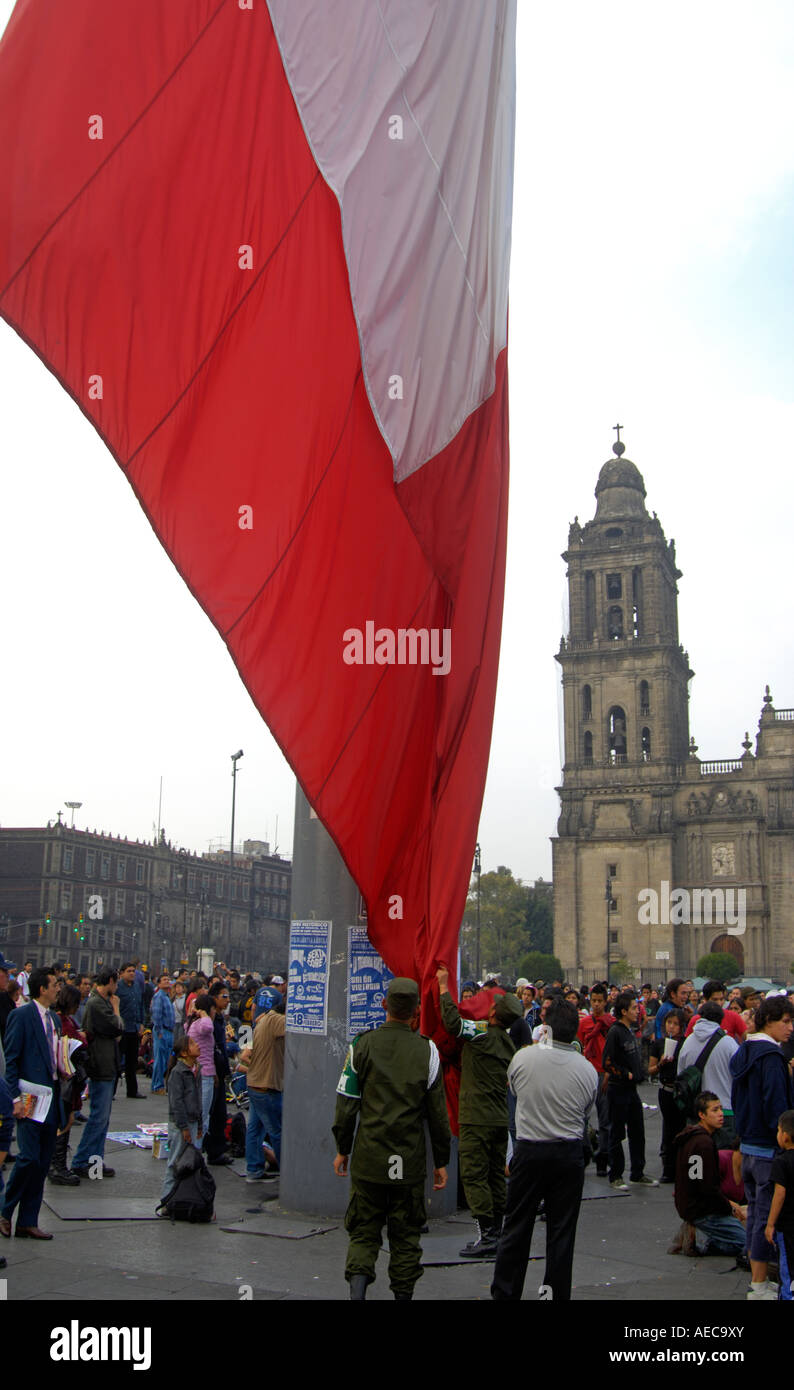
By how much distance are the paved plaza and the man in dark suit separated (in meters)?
0.22

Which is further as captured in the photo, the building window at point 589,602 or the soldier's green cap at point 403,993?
the building window at point 589,602

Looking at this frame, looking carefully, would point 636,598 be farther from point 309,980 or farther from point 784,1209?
point 784,1209

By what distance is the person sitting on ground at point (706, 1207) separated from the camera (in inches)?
347

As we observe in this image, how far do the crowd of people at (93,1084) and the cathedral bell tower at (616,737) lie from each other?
62610 mm

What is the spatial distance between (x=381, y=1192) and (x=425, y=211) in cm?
696

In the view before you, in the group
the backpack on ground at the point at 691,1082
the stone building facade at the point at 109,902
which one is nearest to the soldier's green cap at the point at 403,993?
the backpack on ground at the point at 691,1082

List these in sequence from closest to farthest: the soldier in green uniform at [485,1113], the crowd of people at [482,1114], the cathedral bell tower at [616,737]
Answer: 1. the crowd of people at [482,1114]
2. the soldier in green uniform at [485,1113]
3. the cathedral bell tower at [616,737]

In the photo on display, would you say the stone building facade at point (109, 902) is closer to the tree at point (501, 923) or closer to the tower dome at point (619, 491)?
the tree at point (501, 923)

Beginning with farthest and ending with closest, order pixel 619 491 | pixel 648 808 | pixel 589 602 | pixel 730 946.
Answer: pixel 619 491, pixel 589 602, pixel 648 808, pixel 730 946

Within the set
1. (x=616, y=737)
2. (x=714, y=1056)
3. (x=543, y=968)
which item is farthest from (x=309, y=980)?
(x=616, y=737)

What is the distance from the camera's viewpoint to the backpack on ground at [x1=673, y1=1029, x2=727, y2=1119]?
10078mm

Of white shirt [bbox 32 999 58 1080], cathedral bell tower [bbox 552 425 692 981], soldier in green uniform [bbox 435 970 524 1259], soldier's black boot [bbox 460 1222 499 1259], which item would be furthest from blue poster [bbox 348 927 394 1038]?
cathedral bell tower [bbox 552 425 692 981]

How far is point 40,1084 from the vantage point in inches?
330

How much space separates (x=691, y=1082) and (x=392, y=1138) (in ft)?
15.0
